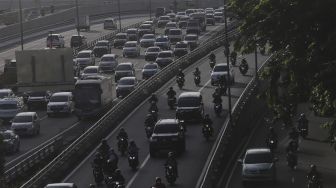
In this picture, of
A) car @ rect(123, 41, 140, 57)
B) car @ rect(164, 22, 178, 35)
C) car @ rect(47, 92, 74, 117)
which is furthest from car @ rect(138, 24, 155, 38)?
car @ rect(47, 92, 74, 117)

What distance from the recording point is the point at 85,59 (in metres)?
84.3

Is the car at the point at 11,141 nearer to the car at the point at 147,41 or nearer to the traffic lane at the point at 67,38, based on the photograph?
the traffic lane at the point at 67,38

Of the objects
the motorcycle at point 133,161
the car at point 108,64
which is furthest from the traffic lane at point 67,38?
the motorcycle at point 133,161

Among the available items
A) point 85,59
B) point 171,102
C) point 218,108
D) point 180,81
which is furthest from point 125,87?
point 85,59

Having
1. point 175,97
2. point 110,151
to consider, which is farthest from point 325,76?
point 175,97

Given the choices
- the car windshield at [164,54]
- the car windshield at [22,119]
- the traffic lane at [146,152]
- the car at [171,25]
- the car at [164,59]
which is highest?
the car at [171,25]

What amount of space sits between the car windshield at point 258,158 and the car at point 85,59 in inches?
1762

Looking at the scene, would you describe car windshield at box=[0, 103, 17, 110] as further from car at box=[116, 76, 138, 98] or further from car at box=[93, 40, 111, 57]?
car at box=[93, 40, 111, 57]

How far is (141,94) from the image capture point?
6044 cm

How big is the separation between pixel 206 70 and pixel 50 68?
1762cm

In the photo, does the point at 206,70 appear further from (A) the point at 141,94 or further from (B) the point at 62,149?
(B) the point at 62,149

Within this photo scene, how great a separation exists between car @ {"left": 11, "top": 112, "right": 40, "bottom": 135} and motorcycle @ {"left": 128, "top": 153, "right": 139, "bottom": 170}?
1230cm

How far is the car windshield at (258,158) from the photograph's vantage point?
128 ft

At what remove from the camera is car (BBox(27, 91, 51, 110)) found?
6322cm
